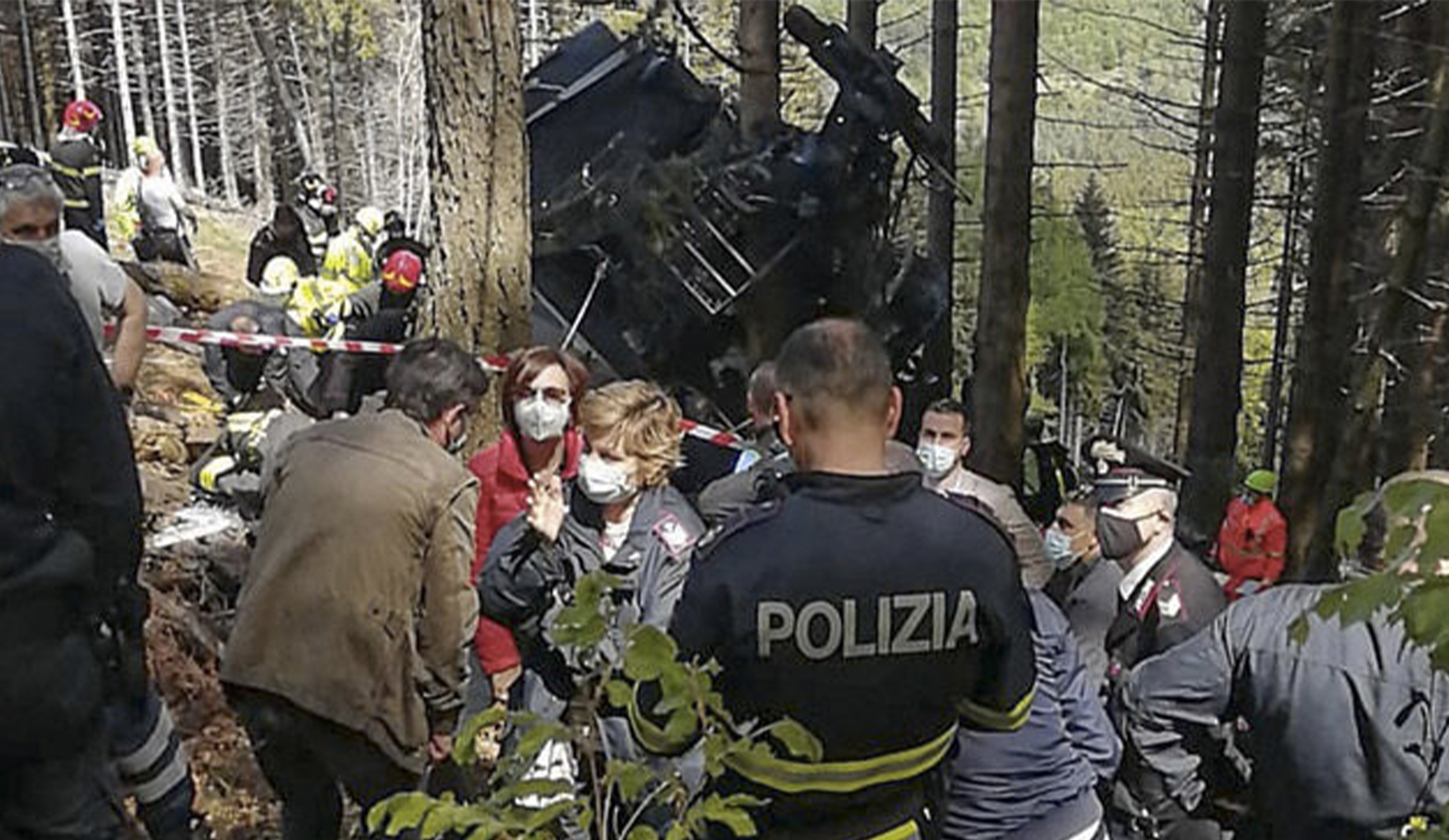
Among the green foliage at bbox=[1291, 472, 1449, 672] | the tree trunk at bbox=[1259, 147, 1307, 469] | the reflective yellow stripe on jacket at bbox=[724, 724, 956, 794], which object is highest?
the green foliage at bbox=[1291, 472, 1449, 672]

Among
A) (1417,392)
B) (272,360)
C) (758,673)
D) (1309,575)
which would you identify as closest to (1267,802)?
(758,673)

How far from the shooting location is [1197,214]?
23.5 m

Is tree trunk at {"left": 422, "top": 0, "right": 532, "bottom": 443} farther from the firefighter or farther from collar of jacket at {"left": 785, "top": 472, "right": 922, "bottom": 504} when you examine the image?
the firefighter

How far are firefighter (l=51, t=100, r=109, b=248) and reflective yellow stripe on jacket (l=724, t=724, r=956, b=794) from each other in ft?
38.5

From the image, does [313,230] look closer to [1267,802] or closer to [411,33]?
[411,33]

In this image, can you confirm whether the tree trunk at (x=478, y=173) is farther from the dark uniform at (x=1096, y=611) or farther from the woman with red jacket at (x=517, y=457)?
the dark uniform at (x=1096, y=611)

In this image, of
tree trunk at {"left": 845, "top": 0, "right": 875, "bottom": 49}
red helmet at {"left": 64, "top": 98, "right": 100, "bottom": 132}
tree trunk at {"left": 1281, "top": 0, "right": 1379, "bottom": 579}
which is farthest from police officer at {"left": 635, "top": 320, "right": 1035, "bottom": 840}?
tree trunk at {"left": 845, "top": 0, "right": 875, "bottom": 49}

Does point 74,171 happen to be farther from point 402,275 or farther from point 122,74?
point 122,74

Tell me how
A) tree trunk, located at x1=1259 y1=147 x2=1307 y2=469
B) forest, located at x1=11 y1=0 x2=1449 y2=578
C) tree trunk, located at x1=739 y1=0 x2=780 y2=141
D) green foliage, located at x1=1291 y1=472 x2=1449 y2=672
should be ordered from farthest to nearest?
tree trunk, located at x1=1259 y1=147 x2=1307 y2=469, tree trunk, located at x1=739 y1=0 x2=780 y2=141, forest, located at x1=11 y1=0 x2=1449 y2=578, green foliage, located at x1=1291 y1=472 x2=1449 y2=672

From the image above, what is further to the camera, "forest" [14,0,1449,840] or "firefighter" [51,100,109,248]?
"firefighter" [51,100,109,248]

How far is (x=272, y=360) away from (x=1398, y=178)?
10.3 meters

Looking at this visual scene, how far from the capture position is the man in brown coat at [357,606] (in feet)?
11.4

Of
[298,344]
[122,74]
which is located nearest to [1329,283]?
[298,344]

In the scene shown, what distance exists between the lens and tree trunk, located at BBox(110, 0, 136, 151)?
38906 mm
